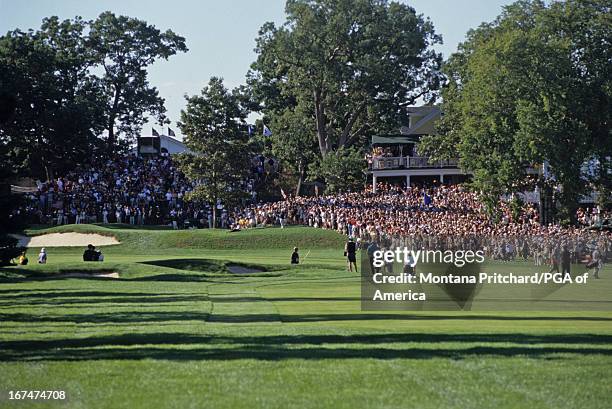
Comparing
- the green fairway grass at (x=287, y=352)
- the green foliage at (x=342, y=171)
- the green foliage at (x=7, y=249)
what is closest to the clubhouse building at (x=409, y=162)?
the green foliage at (x=342, y=171)

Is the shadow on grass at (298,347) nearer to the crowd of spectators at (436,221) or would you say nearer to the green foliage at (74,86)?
the crowd of spectators at (436,221)

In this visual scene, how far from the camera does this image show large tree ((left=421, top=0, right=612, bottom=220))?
203 feet

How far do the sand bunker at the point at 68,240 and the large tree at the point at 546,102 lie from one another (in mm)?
24020

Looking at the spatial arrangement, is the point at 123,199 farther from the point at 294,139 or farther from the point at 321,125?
the point at 321,125

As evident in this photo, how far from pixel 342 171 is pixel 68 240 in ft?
84.7

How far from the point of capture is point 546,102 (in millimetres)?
61594

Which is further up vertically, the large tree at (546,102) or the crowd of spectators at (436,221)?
the large tree at (546,102)

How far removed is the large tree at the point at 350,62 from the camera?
83.4 m

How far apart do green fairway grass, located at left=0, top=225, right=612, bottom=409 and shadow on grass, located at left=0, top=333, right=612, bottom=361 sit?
26 millimetres

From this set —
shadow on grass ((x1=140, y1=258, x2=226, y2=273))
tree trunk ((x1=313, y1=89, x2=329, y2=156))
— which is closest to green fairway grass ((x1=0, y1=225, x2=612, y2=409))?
shadow on grass ((x1=140, y1=258, x2=226, y2=273))

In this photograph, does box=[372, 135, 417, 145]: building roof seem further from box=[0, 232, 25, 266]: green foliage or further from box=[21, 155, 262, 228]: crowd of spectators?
box=[0, 232, 25, 266]: green foliage

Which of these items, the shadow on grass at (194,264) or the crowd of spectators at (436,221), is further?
the shadow on grass at (194,264)

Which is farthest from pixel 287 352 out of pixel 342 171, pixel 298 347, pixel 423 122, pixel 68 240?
pixel 423 122

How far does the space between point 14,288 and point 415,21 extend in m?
59.8
